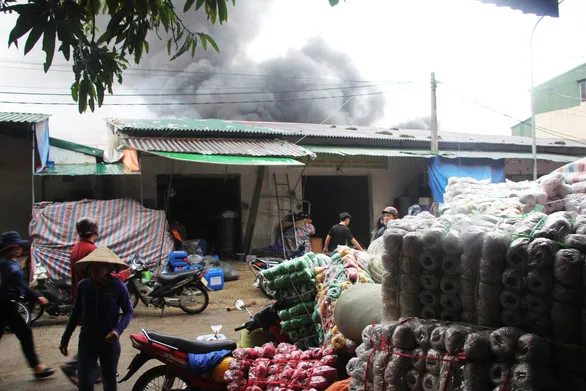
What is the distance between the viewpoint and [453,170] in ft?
46.2

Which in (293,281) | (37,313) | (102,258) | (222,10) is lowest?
(37,313)

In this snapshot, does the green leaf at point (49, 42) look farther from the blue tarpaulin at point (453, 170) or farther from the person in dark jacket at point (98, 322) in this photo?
the blue tarpaulin at point (453, 170)

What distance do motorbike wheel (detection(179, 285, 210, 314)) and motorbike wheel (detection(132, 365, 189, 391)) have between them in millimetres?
4291

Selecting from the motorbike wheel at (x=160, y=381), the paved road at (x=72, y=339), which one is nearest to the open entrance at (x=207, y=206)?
the paved road at (x=72, y=339)

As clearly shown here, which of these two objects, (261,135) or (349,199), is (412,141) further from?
(261,135)

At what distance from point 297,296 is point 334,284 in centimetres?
56

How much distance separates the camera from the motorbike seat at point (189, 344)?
4.08 metres

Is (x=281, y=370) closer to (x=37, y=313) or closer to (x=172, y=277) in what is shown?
(x=172, y=277)

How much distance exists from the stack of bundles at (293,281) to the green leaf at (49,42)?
316cm

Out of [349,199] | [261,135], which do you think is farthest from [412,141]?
[261,135]

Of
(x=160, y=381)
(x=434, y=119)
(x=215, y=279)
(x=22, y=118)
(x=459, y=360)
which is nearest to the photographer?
(x=459, y=360)

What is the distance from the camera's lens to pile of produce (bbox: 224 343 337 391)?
3.66 metres

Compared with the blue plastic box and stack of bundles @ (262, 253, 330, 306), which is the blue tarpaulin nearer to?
the blue plastic box

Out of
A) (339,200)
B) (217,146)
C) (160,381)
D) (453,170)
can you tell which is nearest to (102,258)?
(160,381)
